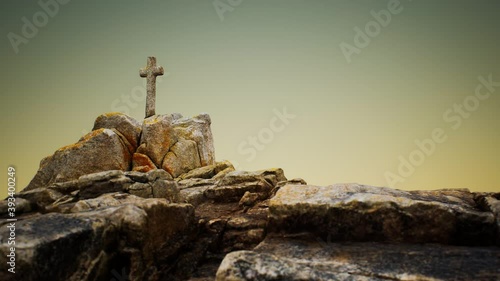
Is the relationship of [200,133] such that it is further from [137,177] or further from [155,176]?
[137,177]

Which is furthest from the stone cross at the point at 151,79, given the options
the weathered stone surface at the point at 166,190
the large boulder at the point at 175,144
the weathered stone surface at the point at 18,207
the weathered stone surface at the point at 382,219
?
the weathered stone surface at the point at 382,219

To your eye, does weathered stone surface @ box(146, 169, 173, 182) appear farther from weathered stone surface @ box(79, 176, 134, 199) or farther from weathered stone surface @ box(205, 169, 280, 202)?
weathered stone surface @ box(205, 169, 280, 202)

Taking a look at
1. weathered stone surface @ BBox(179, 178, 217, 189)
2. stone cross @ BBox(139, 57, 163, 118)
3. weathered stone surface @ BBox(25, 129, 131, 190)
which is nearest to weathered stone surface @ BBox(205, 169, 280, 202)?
weathered stone surface @ BBox(179, 178, 217, 189)

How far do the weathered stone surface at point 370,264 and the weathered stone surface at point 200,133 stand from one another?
79.0ft

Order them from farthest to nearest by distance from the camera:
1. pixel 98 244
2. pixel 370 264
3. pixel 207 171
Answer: pixel 207 171 < pixel 98 244 < pixel 370 264

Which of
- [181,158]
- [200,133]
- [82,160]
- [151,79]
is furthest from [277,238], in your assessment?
[151,79]

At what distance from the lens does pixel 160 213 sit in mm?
9977

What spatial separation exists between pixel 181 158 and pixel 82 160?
847cm

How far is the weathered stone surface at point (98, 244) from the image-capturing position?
7075mm

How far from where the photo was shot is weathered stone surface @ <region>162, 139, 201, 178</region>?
28933 mm

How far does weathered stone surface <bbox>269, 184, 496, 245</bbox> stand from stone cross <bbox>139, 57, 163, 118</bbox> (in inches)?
1048

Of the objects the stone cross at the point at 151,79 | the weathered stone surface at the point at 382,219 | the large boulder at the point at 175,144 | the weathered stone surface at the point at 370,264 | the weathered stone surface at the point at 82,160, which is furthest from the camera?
the stone cross at the point at 151,79

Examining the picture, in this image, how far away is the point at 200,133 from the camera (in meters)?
32.7

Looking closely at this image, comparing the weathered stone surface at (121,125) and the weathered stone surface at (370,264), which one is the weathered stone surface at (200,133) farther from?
the weathered stone surface at (370,264)
